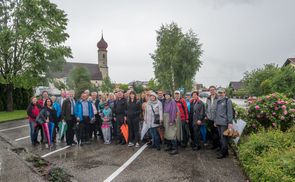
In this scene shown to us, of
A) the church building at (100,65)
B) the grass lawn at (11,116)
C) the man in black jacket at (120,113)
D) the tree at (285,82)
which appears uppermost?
the church building at (100,65)

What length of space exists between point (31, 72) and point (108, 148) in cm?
1897

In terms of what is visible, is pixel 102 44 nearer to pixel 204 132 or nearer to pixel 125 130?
pixel 125 130

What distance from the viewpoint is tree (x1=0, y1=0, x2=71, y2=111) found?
23172mm

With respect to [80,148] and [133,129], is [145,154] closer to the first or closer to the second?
[133,129]

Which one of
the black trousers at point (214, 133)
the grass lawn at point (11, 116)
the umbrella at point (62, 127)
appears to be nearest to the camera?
the black trousers at point (214, 133)

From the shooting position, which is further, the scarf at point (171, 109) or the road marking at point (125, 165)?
the scarf at point (171, 109)

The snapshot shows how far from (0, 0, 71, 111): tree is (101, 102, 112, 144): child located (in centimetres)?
1638

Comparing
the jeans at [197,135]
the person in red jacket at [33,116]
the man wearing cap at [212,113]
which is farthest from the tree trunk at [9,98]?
the man wearing cap at [212,113]

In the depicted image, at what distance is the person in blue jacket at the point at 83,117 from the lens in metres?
9.08

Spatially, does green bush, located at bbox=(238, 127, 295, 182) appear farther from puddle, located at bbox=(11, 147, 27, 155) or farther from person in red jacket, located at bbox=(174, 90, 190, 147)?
puddle, located at bbox=(11, 147, 27, 155)

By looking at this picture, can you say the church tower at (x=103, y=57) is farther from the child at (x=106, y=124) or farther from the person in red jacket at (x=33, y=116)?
the child at (x=106, y=124)

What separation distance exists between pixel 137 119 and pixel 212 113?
2658 millimetres

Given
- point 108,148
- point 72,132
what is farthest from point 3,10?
point 108,148

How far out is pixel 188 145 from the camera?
888cm
